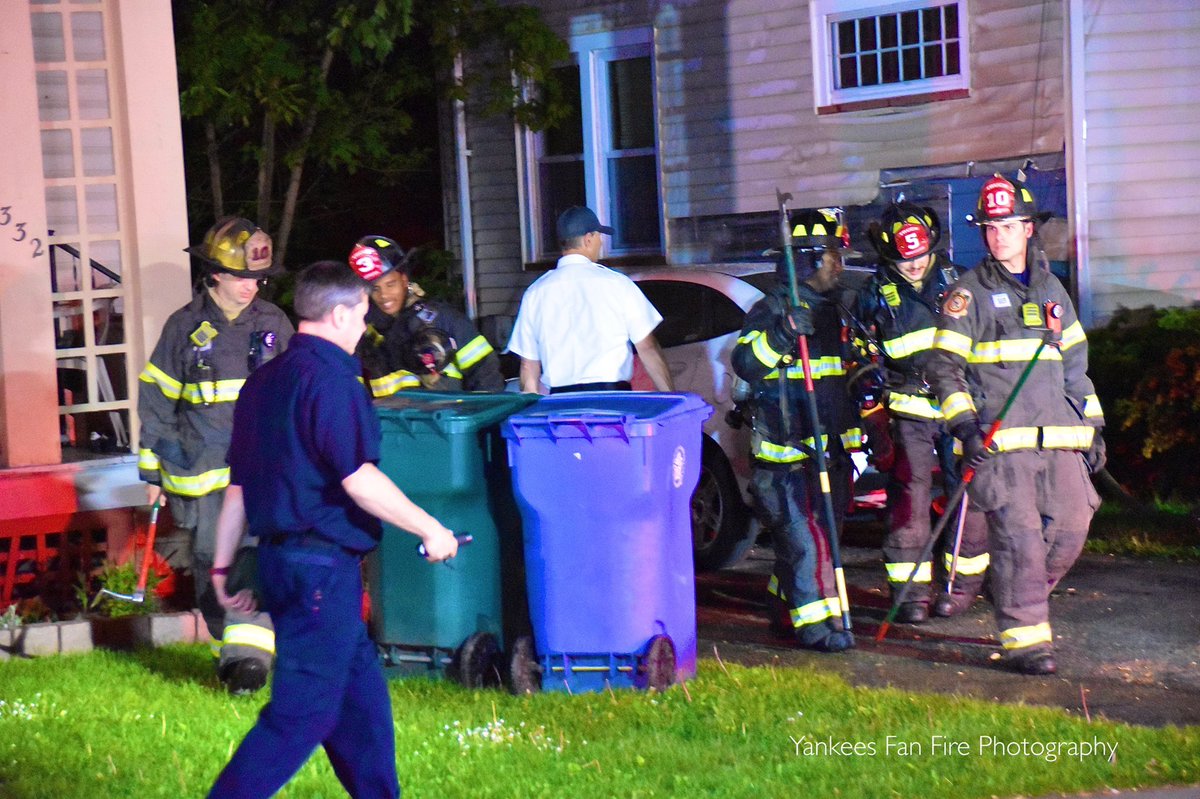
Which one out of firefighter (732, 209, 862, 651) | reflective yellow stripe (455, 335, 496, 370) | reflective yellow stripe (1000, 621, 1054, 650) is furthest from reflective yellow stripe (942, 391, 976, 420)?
reflective yellow stripe (455, 335, 496, 370)

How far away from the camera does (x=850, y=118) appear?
12094mm

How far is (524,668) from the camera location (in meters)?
6.27

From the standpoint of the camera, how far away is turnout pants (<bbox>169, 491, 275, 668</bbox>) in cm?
Result: 637

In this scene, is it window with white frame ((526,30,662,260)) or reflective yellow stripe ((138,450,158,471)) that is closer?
reflective yellow stripe ((138,450,158,471))

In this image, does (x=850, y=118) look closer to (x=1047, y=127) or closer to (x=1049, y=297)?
(x=1047, y=127)

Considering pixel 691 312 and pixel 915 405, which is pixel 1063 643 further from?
pixel 691 312

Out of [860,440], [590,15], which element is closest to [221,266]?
[860,440]

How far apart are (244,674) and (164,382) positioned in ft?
4.29

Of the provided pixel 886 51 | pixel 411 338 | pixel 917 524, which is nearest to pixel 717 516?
pixel 917 524

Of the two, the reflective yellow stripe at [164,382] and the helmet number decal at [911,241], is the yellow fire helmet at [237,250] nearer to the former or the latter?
the reflective yellow stripe at [164,382]

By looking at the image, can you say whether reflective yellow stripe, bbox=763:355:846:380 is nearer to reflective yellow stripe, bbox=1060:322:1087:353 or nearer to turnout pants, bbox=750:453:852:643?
turnout pants, bbox=750:453:852:643

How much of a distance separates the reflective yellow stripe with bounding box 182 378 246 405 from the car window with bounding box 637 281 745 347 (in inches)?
124

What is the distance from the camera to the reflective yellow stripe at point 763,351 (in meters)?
6.91

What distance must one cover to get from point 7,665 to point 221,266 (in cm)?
211
